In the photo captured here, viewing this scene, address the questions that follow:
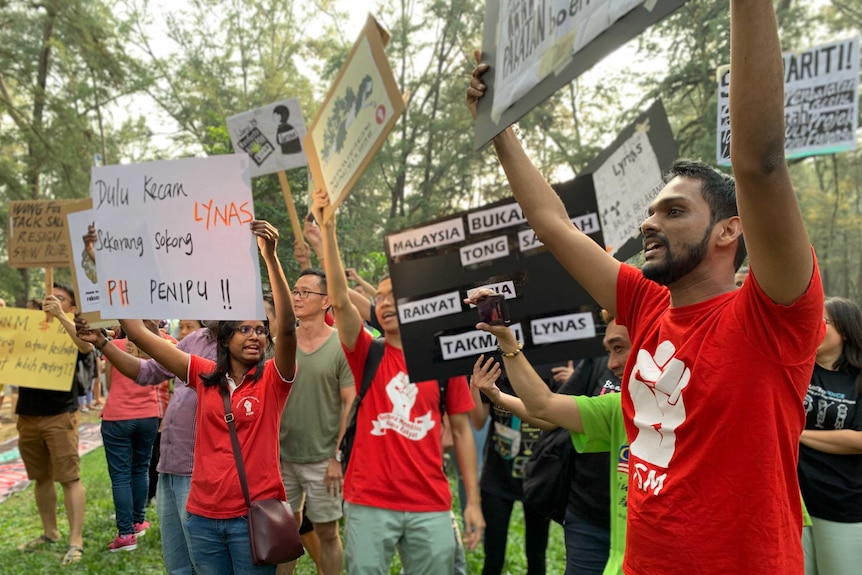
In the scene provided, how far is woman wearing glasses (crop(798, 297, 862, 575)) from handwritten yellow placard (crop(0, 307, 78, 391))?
548cm

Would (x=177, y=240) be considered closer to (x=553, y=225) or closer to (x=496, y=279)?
(x=496, y=279)

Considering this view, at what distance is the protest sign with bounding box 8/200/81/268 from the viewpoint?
253 inches

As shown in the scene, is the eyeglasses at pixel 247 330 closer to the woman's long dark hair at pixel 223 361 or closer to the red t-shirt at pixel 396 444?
the woman's long dark hair at pixel 223 361

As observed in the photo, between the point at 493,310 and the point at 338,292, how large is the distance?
1462 millimetres

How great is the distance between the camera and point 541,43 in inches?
79.7

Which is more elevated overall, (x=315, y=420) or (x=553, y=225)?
(x=553, y=225)

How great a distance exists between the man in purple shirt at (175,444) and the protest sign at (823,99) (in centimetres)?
456

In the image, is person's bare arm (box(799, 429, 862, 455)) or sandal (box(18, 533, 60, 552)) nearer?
person's bare arm (box(799, 429, 862, 455))

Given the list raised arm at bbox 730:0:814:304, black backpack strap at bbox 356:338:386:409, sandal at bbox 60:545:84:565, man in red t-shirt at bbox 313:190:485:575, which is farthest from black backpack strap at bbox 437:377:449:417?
sandal at bbox 60:545:84:565

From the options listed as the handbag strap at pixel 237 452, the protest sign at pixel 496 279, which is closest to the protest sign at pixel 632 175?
the protest sign at pixel 496 279

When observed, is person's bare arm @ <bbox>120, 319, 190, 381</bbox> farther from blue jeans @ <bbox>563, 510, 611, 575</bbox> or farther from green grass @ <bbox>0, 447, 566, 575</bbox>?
green grass @ <bbox>0, 447, 566, 575</bbox>

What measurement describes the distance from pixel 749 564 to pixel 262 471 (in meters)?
2.33

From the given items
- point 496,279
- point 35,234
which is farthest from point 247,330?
point 35,234

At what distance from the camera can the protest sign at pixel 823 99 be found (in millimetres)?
5461
